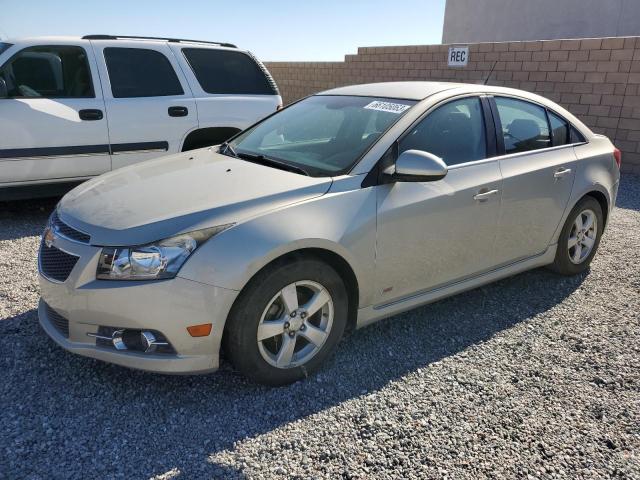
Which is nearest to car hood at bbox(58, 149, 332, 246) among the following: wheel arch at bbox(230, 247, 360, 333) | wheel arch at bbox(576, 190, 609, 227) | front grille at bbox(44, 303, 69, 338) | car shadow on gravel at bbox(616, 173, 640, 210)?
wheel arch at bbox(230, 247, 360, 333)

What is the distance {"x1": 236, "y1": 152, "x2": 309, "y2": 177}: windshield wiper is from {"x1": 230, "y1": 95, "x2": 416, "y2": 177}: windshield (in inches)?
0.6

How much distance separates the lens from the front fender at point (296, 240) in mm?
2512

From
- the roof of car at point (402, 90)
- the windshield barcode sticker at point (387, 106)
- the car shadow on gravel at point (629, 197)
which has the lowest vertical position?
the car shadow on gravel at point (629, 197)

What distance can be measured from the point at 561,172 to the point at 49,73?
201 inches

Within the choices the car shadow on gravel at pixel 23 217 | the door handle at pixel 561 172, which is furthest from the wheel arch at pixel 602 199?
the car shadow on gravel at pixel 23 217

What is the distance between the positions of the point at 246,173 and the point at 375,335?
138 centimetres

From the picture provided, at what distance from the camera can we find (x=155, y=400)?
2.78 meters

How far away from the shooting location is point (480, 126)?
145 inches

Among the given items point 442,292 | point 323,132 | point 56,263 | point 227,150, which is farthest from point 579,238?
point 56,263

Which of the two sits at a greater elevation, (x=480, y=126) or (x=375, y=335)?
(x=480, y=126)

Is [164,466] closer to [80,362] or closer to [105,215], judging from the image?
[80,362]

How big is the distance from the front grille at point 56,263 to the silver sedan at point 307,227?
0.01 m

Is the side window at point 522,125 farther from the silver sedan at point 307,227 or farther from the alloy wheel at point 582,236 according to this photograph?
the alloy wheel at point 582,236

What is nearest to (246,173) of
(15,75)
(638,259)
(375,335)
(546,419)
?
(375,335)
